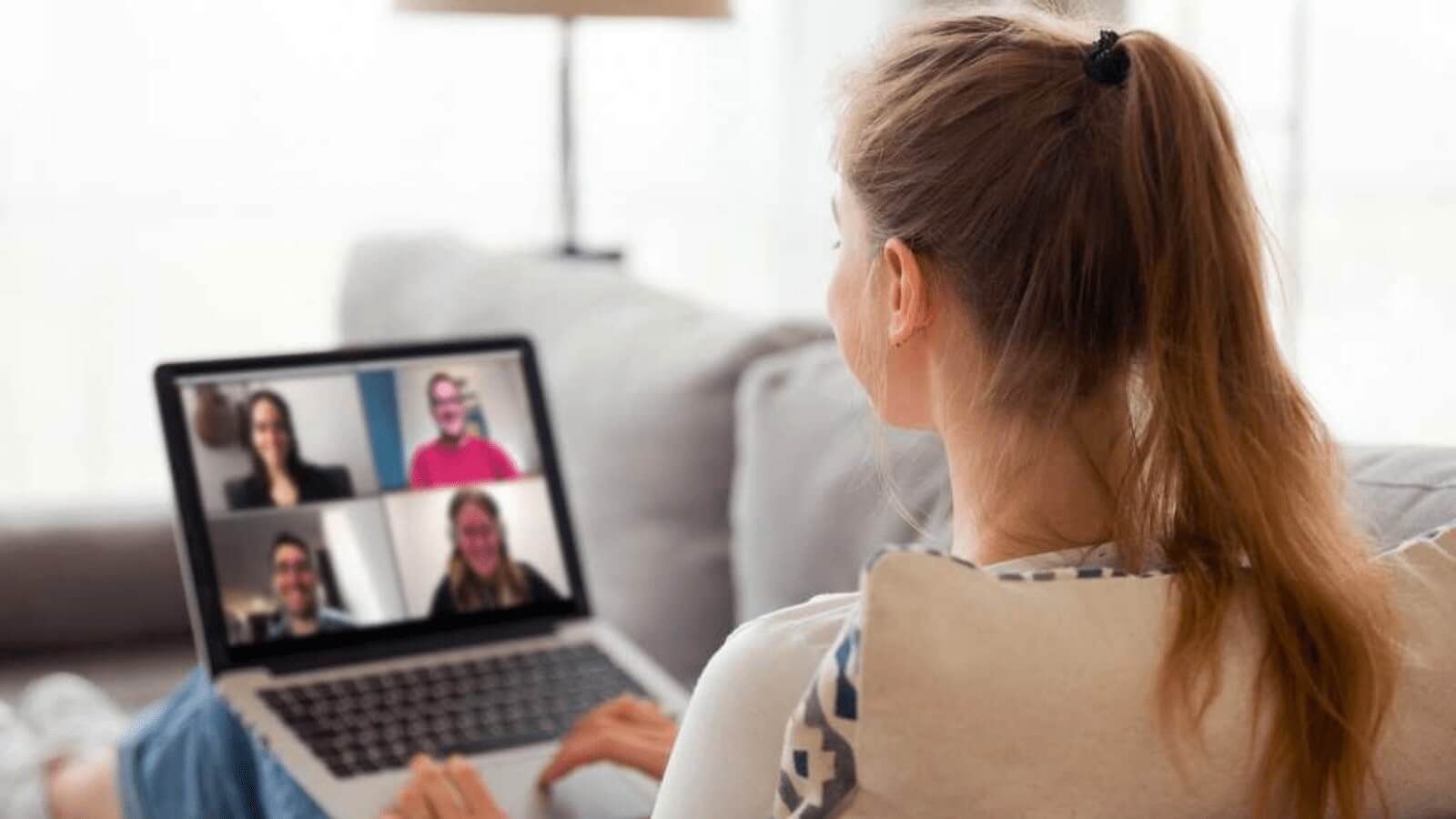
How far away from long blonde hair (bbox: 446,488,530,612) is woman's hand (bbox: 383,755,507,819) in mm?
276

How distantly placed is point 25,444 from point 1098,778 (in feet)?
9.95

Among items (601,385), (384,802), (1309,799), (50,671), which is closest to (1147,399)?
(1309,799)

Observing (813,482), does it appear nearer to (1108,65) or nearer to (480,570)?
Result: (480,570)

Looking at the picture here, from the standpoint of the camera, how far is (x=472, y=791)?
126 centimetres

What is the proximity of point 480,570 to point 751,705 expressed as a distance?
72 cm

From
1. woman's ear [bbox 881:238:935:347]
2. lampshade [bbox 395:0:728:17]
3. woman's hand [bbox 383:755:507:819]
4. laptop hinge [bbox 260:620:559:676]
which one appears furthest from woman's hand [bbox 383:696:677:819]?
lampshade [bbox 395:0:728:17]

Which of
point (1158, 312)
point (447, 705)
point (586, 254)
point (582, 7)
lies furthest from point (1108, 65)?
point (586, 254)

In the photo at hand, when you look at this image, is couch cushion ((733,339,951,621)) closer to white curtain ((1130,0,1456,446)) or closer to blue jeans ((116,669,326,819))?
blue jeans ((116,669,326,819))

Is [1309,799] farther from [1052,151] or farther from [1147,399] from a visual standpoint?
[1052,151]

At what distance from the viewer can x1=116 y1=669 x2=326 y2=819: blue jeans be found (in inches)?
62.7

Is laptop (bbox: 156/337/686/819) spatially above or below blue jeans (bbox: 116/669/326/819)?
above

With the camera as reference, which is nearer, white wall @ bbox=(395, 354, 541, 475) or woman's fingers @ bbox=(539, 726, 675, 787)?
woman's fingers @ bbox=(539, 726, 675, 787)

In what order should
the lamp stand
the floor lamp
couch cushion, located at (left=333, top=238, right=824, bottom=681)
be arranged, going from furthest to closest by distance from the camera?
the lamp stand
the floor lamp
couch cushion, located at (left=333, top=238, right=824, bottom=681)

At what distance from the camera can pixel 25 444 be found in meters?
3.46
